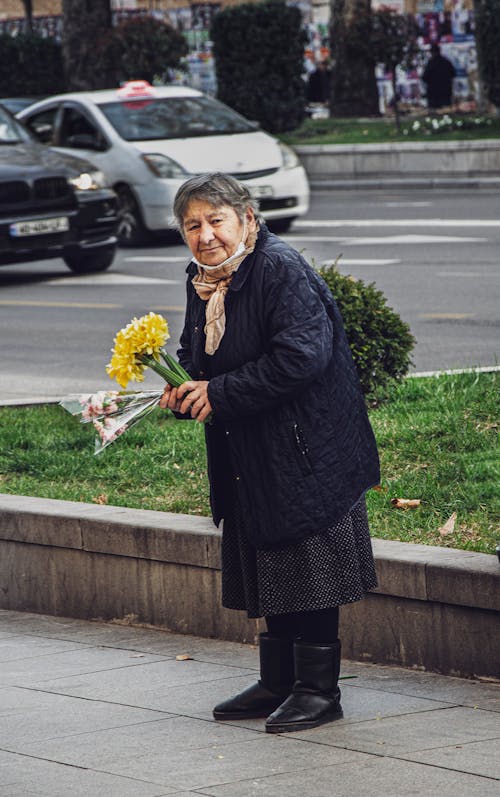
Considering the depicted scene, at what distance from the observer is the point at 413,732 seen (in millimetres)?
4352

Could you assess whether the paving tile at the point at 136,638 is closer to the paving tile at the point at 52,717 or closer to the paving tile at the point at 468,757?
the paving tile at the point at 52,717

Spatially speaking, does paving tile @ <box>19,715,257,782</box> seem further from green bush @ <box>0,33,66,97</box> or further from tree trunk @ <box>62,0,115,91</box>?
green bush @ <box>0,33,66,97</box>

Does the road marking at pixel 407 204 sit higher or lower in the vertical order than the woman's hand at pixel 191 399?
lower

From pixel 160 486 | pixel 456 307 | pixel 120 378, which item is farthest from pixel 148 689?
pixel 456 307

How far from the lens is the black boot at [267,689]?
181 inches

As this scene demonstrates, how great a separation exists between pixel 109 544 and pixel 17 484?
1026 millimetres

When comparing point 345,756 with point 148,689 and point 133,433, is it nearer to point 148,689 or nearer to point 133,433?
point 148,689

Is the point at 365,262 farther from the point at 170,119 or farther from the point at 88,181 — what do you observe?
the point at 170,119

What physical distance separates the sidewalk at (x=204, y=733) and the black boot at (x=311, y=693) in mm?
35

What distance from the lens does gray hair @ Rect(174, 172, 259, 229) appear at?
4359 mm

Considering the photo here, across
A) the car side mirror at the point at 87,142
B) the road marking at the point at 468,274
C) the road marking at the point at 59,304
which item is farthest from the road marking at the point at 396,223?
the road marking at the point at 59,304

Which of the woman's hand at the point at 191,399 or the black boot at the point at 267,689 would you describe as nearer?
the woman's hand at the point at 191,399

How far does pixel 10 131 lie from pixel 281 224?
371 cm

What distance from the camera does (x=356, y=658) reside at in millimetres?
5262
